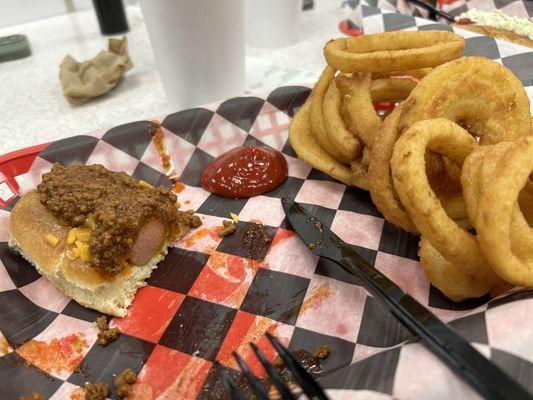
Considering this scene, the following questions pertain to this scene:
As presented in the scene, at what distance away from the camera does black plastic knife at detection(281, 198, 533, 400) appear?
0.89m

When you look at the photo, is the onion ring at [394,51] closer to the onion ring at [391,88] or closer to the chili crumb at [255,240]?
the onion ring at [391,88]

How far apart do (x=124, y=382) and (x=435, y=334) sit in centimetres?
89

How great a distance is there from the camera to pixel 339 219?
1.83 m

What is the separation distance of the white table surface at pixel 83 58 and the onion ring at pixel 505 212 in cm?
174

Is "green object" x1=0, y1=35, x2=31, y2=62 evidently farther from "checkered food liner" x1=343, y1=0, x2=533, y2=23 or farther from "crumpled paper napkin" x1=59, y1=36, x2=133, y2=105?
"checkered food liner" x1=343, y1=0, x2=533, y2=23

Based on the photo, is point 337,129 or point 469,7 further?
point 469,7

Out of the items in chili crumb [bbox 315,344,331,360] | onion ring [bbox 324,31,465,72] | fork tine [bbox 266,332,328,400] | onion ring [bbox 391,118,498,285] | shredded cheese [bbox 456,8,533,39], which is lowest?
chili crumb [bbox 315,344,331,360]

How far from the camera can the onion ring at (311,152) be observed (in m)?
1.88

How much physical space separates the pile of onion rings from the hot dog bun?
82 centimetres

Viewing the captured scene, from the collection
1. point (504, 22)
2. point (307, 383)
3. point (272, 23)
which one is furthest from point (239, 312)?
point (504, 22)

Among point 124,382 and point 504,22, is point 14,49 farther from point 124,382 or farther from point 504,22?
point 504,22

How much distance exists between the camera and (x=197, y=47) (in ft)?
7.80

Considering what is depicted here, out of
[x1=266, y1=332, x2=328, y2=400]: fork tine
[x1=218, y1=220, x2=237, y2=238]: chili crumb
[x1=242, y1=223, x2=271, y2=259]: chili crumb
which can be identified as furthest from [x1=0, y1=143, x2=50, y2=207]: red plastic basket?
[x1=266, y1=332, x2=328, y2=400]: fork tine

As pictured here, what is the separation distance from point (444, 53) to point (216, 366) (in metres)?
1.37
